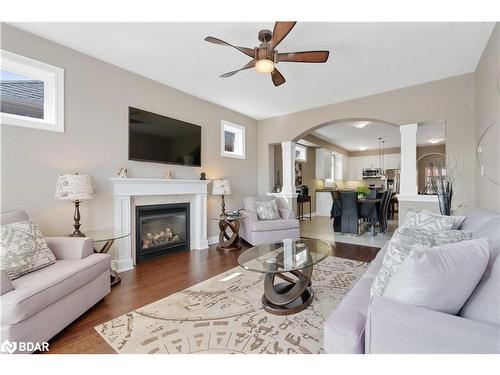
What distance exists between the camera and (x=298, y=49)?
271 centimetres

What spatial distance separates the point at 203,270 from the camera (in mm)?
3010

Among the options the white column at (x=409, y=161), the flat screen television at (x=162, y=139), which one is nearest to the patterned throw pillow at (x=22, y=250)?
the flat screen television at (x=162, y=139)

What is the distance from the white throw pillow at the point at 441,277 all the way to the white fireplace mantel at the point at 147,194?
9.99 ft

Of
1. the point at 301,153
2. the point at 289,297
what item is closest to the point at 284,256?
the point at 289,297

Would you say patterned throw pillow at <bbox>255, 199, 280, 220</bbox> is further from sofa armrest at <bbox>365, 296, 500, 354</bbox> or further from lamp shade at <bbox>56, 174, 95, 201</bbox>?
sofa armrest at <bbox>365, 296, 500, 354</bbox>

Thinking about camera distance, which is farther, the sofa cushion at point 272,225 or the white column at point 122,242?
the sofa cushion at point 272,225

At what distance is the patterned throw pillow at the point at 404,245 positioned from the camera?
1.26 metres

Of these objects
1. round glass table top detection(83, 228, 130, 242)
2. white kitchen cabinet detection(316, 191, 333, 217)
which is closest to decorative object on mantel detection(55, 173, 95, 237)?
round glass table top detection(83, 228, 130, 242)

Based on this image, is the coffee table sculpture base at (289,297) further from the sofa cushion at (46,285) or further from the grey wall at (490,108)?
the grey wall at (490,108)

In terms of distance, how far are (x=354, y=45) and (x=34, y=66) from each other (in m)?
3.45
